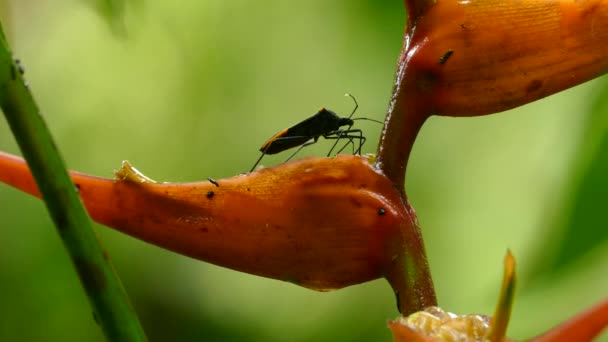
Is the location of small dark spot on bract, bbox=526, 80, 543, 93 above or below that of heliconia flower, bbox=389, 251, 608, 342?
above

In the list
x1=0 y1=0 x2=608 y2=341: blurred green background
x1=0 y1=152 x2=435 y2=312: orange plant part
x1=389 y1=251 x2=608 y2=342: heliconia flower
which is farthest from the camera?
x1=0 y1=0 x2=608 y2=341: blurred green background

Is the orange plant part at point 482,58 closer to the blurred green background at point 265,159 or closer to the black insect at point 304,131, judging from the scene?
the black insect at point 304,131

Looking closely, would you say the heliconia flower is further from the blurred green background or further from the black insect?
the blurred green background

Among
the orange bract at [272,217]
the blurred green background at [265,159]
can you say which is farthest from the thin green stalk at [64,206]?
the blurred green background at [265,159]

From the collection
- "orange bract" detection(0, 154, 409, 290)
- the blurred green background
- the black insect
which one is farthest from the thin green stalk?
the blurred green background

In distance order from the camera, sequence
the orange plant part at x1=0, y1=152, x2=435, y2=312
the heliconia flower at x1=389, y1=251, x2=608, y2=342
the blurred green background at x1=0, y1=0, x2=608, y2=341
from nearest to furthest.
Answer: the heliconia flower at x1=389, y1=251, x2=608, y2=342
the orange plant part at x1=0, y1=152, x2=435, y2=312
the blurred green background at x1=0, y1=0, x2=608, y2=341

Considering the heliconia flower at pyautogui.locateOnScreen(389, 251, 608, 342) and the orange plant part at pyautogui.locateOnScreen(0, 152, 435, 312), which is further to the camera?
the orange plant part at pyautogui.locateOnScreen(0, 152, 435, 312)

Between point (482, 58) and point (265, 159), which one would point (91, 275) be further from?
point (265, 159)
